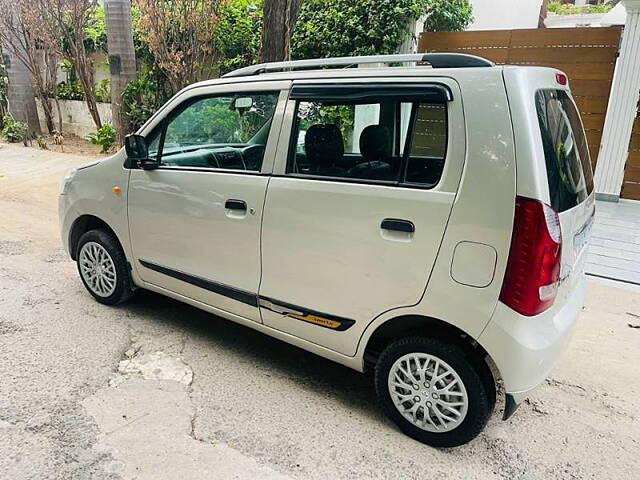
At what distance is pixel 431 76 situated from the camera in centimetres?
238

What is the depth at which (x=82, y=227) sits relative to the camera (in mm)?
4137

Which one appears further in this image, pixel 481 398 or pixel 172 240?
pixel 172 240

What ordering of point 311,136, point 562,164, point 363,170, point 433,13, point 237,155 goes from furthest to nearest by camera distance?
point 433,13, point 237,155, point 311,136, point 363,170, point 562,164

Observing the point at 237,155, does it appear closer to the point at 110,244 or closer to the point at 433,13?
the point at 110,244

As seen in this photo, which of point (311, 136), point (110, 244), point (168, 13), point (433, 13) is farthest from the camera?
point (168, 13)

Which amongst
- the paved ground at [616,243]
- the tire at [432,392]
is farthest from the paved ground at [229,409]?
the paved ground at [616,243]

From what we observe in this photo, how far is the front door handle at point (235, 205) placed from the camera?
9.81 feet

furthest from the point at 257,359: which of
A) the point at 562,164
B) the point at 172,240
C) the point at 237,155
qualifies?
the point at 562,164

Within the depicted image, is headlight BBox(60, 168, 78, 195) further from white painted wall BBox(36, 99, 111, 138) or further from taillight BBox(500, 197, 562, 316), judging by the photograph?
white painted wall BBox(36, 99, 111, 138)

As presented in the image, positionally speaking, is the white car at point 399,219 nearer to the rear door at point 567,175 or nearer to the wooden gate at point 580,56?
the rear door at point 567,175

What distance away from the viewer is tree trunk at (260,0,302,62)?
19.2 ft

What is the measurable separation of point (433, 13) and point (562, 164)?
24.6ft

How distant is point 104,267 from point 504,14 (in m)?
12.1

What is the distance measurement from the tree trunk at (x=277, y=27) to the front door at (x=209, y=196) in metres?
2.81
